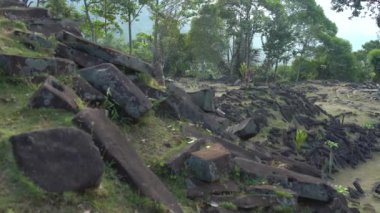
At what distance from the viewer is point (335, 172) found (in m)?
19.5

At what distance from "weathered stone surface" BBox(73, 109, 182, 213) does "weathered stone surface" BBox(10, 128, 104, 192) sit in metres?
0.73

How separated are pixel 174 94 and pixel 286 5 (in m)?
42.6

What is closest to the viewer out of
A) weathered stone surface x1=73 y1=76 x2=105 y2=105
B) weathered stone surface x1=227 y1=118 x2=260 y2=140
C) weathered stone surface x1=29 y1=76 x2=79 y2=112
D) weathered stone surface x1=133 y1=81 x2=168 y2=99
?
weathered stone surface x1=29 y1=76 x2=79 y2=112

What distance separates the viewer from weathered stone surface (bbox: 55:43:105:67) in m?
10.2

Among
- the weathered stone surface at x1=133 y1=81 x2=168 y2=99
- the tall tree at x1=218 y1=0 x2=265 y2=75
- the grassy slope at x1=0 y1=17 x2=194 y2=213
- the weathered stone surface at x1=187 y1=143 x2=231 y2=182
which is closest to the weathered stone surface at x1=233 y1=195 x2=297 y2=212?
the weathered stone surface at x1=187 y1=143 x2=231 y2=182

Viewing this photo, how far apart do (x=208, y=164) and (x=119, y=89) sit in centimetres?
217

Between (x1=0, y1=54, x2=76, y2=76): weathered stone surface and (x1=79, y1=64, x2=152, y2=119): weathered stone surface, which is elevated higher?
(x1=0, y1=54, x2=76, y2=76): weathered stone surface

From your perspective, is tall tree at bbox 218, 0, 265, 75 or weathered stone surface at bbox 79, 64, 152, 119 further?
tall tree at bbox 218, 0, 265, 75

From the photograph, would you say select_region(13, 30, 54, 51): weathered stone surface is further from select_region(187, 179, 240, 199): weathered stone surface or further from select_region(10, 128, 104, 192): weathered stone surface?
select_region(187, 179, 240, 199): weathered stone surface

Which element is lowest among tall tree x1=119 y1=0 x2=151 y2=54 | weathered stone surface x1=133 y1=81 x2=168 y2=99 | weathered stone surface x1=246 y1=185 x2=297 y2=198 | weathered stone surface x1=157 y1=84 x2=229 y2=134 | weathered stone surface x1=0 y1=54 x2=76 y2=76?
weathered stone surface x1=246 y1=185 x2=297 y2=198

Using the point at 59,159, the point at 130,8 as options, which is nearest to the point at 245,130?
the point at 59,159

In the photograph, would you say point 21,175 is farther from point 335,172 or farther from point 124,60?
point 335,172

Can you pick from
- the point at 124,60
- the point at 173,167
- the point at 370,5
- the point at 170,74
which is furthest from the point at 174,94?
the point at 170,74

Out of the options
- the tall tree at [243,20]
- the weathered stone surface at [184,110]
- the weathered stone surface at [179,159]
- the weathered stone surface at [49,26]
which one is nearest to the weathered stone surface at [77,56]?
the weathered stone surface at [49,26]
